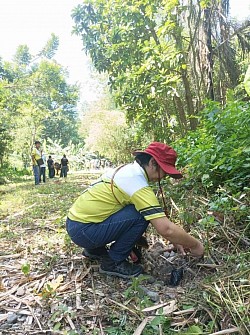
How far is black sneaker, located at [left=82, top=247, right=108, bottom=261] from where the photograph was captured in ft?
8.71

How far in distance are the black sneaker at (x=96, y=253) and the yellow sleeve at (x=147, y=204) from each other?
0.65 meters

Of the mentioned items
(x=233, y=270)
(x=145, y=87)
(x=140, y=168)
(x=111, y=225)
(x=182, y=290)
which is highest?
(x=145, y=87)

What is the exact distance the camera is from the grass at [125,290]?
5.68 feet

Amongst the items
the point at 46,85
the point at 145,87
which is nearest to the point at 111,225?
the point at 145,87

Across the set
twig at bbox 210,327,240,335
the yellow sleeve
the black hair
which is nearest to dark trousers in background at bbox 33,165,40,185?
the black hair

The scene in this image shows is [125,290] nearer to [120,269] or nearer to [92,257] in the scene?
[120,269]

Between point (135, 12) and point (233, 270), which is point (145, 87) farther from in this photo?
point (233, 270)

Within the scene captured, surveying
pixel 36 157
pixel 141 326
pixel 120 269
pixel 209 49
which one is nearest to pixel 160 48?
pixel 209 49

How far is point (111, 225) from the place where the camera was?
2.39 metres

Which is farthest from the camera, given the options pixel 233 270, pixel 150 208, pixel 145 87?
pixel 145 87

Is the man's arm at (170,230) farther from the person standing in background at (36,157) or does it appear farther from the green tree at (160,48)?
the person standing in background at (36,157)

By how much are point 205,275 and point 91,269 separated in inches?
35.7

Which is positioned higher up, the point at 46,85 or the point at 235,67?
the point at 46,85

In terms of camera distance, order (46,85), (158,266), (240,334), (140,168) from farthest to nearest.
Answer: (46,85) < (158,266) < (140,168) < (240,334)
